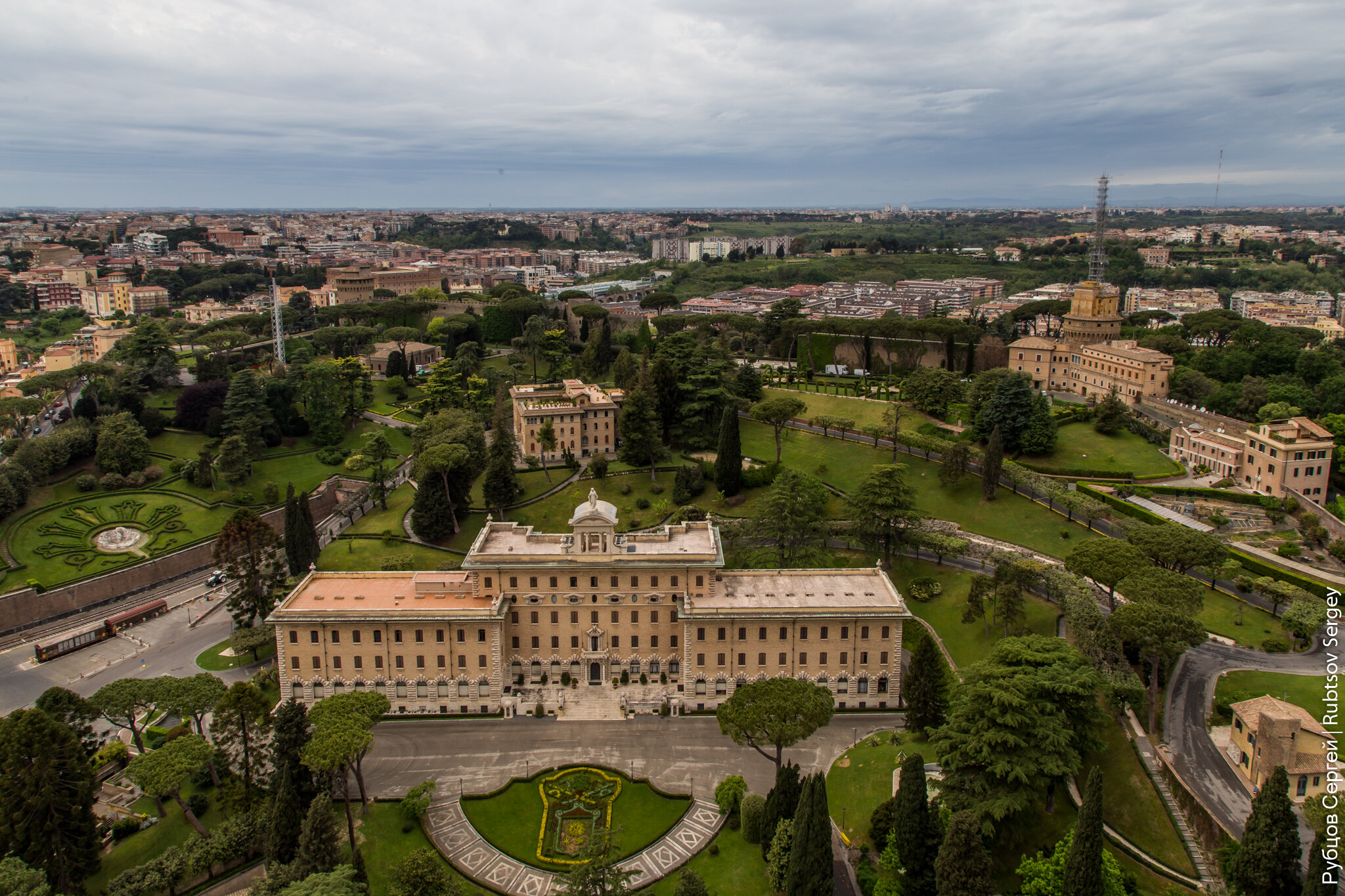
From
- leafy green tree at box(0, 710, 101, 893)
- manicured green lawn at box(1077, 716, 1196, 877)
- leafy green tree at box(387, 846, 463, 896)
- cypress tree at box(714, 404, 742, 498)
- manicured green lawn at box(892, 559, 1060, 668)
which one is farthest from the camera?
cypress tree at box(714, 404, 742, 498)

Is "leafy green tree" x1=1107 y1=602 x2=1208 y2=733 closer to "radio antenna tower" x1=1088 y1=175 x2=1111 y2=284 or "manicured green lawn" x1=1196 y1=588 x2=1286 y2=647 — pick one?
"manicured green lawn" x1=1196 y1=588 x2=1286 y2=647

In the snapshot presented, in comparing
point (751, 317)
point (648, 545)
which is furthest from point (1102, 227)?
point (648, 545)

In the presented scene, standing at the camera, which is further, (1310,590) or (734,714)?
(1310,590)

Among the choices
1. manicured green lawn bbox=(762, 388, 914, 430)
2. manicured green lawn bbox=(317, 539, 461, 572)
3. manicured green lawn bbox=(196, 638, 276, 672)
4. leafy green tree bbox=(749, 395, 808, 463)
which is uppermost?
leafy green tree bbox=(749, 395, 808, 463)

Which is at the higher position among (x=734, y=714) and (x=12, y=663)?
(x=734, y=714)

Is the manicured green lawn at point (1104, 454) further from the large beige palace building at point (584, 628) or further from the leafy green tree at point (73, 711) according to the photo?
the leafy green tree at point (73, 711)

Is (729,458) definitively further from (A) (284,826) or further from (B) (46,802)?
(B) (46,802)

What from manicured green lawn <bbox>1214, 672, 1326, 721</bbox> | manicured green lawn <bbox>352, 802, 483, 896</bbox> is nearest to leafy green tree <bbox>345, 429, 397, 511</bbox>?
manicured green lawn <bbox>352, 802, 483, 896</bbox>

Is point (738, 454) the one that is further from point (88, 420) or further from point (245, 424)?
point (88, 420)
